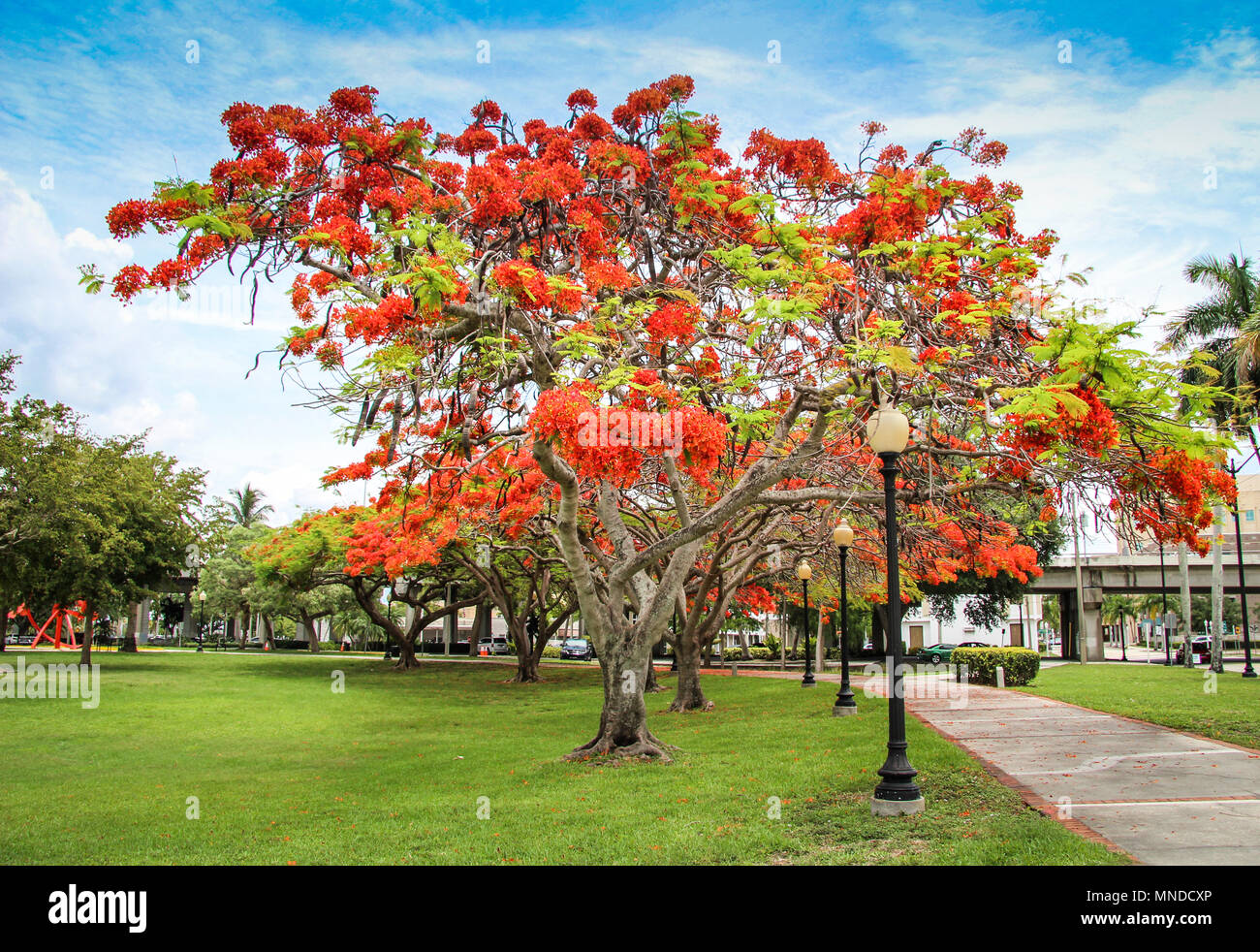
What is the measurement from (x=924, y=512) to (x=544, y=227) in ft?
30.5

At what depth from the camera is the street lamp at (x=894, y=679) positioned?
287 inches

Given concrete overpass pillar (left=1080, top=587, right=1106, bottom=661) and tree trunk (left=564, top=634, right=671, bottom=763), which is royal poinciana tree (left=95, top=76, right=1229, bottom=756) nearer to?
→ tree trunk (left=564, top=634, right=671, bottom=763)

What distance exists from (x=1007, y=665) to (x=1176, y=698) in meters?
3.66

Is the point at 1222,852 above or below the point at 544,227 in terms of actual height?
below

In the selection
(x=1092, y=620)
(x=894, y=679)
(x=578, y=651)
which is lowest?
(x=578, y=651)

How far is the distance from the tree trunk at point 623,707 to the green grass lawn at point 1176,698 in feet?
25.0

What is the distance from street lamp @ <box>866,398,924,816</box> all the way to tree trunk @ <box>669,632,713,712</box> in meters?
10.9

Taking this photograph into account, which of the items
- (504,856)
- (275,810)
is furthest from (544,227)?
(275,810)

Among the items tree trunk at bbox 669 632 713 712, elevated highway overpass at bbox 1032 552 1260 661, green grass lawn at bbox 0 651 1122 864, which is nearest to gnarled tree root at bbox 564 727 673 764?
green grass lawn at bbox 0 651 1122 864

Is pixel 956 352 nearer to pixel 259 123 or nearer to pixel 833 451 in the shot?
pixel 833 451

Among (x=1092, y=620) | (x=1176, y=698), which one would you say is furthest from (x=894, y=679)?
(x=1092, y=620)

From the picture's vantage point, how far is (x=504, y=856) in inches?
259

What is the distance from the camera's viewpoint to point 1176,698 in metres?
17.4

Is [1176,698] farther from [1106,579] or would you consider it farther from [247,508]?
[247,508]
